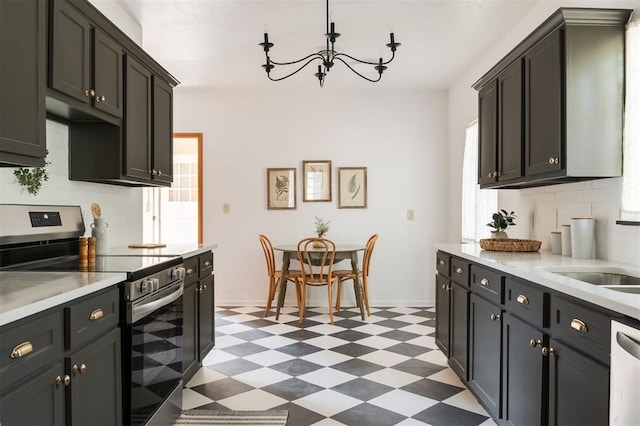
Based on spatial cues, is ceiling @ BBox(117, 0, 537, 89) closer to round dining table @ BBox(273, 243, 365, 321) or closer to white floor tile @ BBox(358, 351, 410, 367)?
round dining table @ BBox(273, 243, 365, 321)

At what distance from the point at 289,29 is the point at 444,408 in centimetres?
295

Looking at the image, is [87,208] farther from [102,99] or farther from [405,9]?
[405,9]

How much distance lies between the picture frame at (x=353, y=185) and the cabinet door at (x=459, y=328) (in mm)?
2567

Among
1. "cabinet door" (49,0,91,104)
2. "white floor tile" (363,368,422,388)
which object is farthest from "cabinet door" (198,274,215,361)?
"cabinet door" (49,0,91,104)

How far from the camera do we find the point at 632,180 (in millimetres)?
2232

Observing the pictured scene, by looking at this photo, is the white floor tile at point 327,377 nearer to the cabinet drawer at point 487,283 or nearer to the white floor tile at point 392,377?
the white floor tile at point 392,377

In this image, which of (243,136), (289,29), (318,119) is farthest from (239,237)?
(289,29)

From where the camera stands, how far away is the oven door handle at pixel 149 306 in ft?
6.23

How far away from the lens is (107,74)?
8.10 feet

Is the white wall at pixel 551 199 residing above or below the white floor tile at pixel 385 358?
above

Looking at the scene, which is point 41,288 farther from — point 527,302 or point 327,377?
point 327,377

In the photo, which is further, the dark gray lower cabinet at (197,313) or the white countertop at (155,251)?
the dark gray lower cabinet at (197,313)

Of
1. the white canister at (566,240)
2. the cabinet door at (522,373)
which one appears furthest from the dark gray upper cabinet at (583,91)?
the cabinet door at (522,373)

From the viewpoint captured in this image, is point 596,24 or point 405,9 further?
point 405,9
